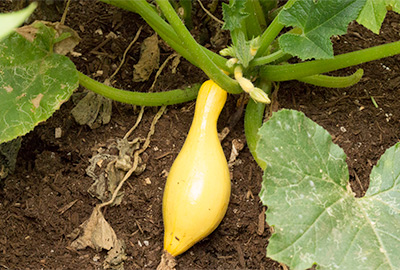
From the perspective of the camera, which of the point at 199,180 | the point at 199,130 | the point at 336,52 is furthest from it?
the point at 336,52

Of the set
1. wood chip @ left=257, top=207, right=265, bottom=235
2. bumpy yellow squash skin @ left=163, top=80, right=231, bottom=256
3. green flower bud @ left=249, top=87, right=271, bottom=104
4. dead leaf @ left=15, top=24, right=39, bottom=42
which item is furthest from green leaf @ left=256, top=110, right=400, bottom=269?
dead leaf @ left=15, top=24, right=39, bottom=42

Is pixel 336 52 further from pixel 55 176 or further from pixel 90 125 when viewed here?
pixel 55 176

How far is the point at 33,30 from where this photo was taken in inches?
60.1

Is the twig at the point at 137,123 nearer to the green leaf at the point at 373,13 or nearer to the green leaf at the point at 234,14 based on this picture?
the green leaf at the point at 234,14

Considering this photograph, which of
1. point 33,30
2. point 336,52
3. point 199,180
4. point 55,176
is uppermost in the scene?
point 33,30

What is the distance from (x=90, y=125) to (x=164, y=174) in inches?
13.0

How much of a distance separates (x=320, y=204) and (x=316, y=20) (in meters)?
0.51

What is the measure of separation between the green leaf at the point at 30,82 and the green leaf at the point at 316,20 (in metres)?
0.68

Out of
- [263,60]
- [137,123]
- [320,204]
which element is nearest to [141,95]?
[137,123]

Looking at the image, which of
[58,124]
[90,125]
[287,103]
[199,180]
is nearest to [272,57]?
[287,103]

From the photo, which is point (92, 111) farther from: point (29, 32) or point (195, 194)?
→ point (195, 194)

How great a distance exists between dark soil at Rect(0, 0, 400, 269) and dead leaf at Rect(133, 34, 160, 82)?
1.5 inches

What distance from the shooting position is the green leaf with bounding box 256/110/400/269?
110 cm

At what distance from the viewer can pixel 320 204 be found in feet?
3.81
